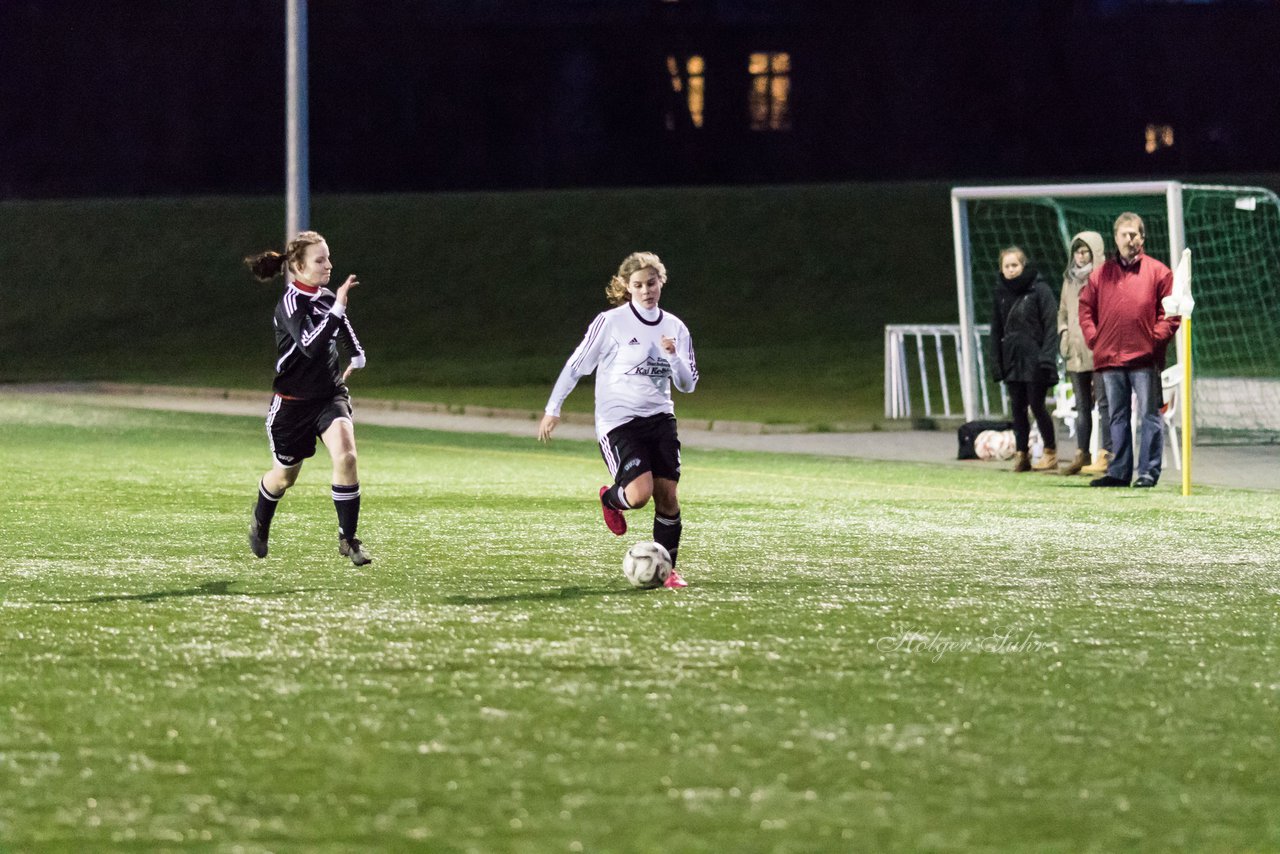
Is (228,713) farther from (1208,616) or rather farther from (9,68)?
(9,68)

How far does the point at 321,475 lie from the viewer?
54.3ft

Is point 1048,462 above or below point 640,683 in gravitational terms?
above

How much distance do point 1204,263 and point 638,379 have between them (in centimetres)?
2674

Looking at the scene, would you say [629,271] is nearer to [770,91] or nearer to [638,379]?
[638,379]

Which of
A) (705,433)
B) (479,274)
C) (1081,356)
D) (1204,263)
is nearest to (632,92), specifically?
(479,274)

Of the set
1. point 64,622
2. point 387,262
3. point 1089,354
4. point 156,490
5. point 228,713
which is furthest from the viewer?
point 387,262

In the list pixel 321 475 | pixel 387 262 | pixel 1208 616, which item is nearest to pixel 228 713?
pixel 1208 616

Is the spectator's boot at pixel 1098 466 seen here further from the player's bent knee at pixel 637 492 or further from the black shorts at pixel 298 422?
the black shorts at pixel 298 422

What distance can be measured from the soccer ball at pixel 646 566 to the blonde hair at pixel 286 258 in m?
2.16

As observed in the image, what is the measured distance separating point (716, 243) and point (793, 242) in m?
1.68

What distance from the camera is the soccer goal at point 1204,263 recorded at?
20.2m

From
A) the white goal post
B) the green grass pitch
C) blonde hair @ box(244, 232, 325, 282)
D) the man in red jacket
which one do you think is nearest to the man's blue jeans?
the man in red jacket

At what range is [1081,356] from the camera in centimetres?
1628

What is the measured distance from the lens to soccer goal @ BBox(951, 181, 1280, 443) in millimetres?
20156
